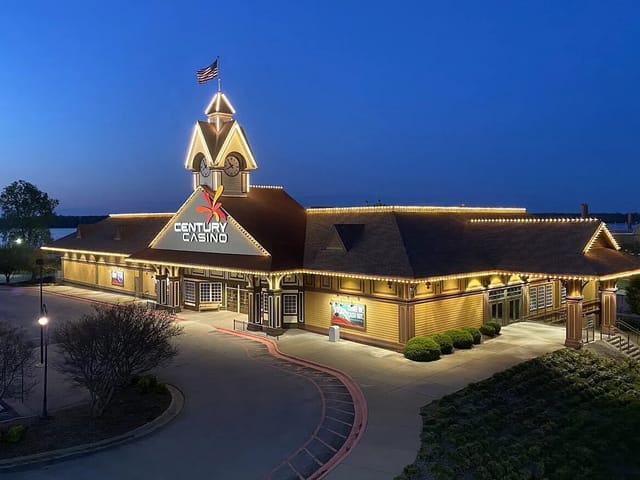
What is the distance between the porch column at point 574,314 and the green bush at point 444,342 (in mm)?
6435

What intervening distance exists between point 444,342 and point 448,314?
9.81ft

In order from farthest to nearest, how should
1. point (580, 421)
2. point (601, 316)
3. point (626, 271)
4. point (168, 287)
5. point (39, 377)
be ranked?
point (168, 287)
point (601, 316)
point (626, 271)
point (39, 377)
point (580, 421)

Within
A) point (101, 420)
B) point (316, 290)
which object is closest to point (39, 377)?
point (101, 420)

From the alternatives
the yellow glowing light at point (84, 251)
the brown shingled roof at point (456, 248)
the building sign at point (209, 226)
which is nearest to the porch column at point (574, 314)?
the brown shingled roof at point (456, 248)

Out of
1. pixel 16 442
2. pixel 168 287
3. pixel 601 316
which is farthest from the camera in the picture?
pixel 168 287

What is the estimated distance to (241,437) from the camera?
17.7 m

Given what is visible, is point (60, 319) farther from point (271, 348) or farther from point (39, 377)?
point (271, 348)

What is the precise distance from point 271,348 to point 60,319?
18242mm

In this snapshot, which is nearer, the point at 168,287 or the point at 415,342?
the point at 415,342

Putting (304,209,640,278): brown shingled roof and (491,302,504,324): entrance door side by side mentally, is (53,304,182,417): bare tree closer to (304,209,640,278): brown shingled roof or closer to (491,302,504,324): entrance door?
(304,209,640,278): brown shingled roof

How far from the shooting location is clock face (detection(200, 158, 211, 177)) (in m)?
41.0

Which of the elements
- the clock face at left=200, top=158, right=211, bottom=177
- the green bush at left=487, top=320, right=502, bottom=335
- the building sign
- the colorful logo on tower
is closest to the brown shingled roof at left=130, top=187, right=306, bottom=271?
the colorful logo on tower

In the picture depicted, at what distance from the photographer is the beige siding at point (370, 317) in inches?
1166

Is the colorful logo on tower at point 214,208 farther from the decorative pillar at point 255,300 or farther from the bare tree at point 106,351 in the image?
the bare tree at point 106,351
